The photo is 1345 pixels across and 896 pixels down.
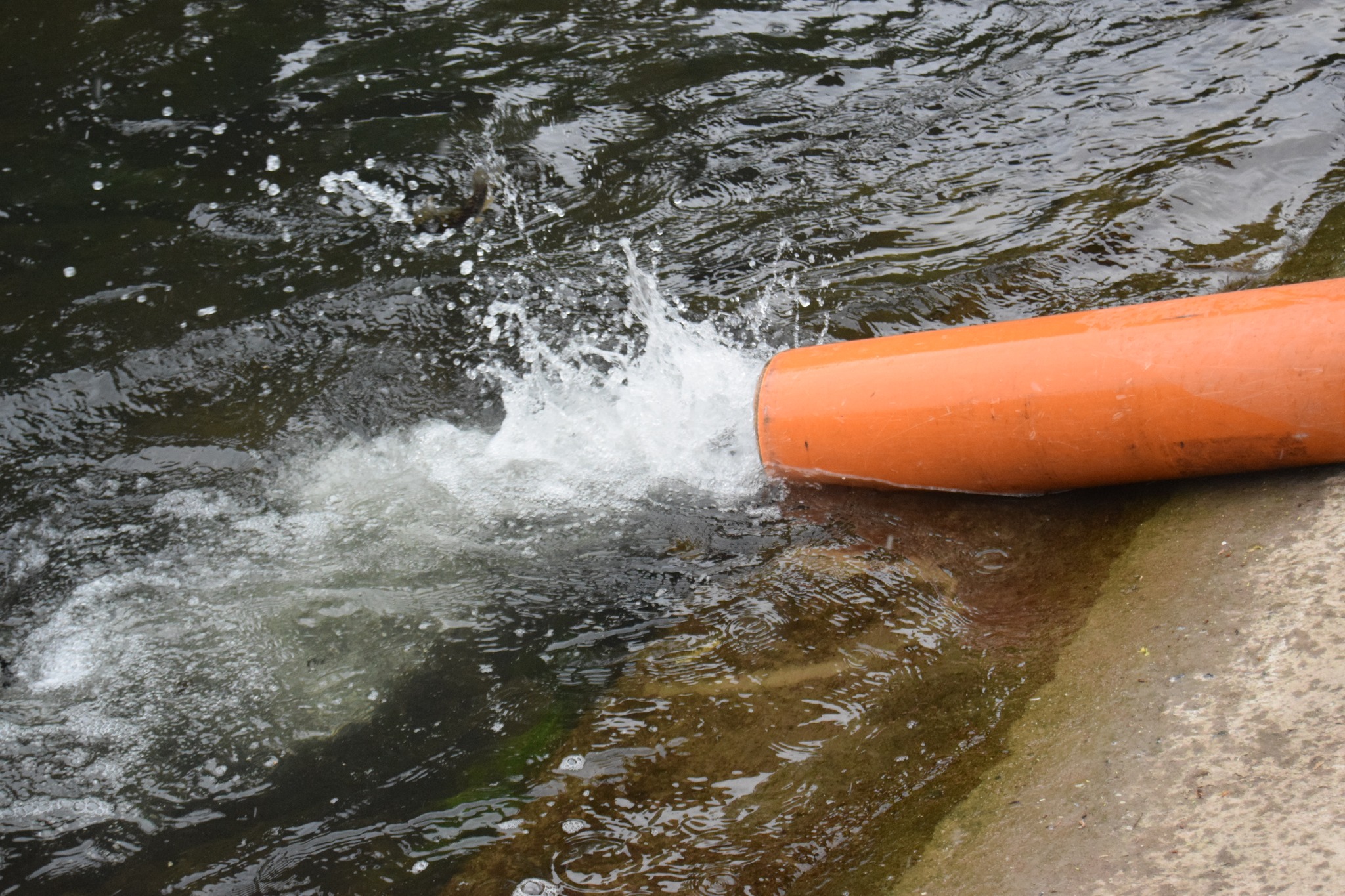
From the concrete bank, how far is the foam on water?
1.38 metres

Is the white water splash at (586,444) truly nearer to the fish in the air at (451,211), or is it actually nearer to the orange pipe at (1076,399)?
the orange pipe at (1076,399)

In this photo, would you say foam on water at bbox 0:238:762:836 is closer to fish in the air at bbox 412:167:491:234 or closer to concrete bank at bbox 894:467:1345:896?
fish in the air at bbox 412:167:491:234

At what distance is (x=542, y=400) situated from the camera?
12.9 feet

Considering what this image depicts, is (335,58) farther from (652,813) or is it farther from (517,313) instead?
(652,813)

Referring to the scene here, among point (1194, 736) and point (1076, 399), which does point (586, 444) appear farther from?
point (1194, 736)

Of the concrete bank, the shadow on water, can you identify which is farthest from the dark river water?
the concrete bank

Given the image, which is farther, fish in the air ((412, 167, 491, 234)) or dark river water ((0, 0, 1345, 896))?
fish in the air ((412, 167, 491, 234))

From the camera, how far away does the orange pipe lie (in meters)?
2.65

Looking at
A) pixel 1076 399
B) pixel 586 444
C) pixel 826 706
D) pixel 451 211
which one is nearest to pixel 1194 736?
pixel 826 706

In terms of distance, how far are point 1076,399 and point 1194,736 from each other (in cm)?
104

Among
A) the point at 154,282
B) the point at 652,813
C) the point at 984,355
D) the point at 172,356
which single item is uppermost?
the point at 154,282

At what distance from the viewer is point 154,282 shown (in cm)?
440

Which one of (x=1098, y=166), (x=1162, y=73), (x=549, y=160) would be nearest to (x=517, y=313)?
(x=549, y=160)

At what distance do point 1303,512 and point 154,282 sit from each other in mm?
4433
